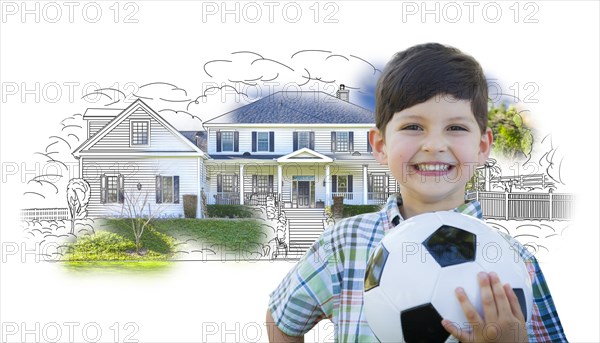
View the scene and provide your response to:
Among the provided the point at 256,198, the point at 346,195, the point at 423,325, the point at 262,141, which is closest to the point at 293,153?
the point at 262,141

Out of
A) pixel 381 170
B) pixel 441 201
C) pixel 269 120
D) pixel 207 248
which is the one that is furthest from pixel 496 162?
pixel 441 201

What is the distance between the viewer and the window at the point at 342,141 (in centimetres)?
1281

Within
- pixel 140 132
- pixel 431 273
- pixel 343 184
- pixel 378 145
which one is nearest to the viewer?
pixel 431 273

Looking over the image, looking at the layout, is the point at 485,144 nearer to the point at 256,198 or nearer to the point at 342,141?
the point at 256,198

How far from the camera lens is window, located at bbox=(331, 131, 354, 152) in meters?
12.8

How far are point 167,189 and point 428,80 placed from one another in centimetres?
1107

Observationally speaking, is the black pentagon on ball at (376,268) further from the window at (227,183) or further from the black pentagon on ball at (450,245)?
the window at (227,183)

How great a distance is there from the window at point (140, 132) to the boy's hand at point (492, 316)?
454 inches

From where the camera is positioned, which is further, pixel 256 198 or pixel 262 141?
pixel 262 141

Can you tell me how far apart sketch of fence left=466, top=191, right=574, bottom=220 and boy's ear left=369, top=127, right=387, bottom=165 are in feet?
32.3

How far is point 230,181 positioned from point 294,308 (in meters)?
10.3

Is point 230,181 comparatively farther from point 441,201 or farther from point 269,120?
point 441,201

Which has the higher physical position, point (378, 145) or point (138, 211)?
point (378, 145)

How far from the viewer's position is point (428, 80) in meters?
2.60
